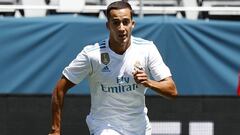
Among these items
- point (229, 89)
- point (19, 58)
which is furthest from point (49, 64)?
point (229, 89)

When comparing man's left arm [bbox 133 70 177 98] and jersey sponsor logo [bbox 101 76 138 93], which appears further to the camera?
jersey sponsor logo [bbox 101 76 138 93]

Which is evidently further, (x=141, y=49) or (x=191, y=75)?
(x=191, y=75)

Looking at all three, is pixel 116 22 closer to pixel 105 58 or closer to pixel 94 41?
pixel 105 58

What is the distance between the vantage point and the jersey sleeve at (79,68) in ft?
12.1

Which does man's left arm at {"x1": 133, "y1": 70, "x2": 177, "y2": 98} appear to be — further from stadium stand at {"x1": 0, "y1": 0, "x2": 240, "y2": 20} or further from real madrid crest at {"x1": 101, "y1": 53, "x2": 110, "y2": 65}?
stadium stand at {"x1": 0, "y1": 0, "x2": 240, "y2": 20}

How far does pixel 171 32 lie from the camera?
5.43 meters

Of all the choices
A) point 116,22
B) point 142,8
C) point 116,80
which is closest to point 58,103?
point 116,80

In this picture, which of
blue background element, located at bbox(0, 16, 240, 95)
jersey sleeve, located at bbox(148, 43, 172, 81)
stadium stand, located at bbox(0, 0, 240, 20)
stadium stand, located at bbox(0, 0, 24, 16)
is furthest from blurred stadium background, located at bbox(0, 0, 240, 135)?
jersey sleeve, located at bbox(148, 43, 172, 81)

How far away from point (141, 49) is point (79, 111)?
201cm

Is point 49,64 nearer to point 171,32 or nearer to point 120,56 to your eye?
point 171,32

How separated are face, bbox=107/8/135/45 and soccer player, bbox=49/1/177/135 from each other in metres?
0.04

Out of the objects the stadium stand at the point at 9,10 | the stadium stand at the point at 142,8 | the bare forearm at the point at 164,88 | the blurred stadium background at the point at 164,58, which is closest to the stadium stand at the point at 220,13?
the stadium stand at the point at 142,8

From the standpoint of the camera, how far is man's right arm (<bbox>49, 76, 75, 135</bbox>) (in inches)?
143

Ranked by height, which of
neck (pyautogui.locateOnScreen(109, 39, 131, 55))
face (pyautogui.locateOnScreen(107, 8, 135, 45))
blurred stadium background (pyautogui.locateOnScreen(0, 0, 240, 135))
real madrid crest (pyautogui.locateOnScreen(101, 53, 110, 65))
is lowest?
blurred stadium background (pyautogui.locateOnScreen(0, 0, 240, 135))
